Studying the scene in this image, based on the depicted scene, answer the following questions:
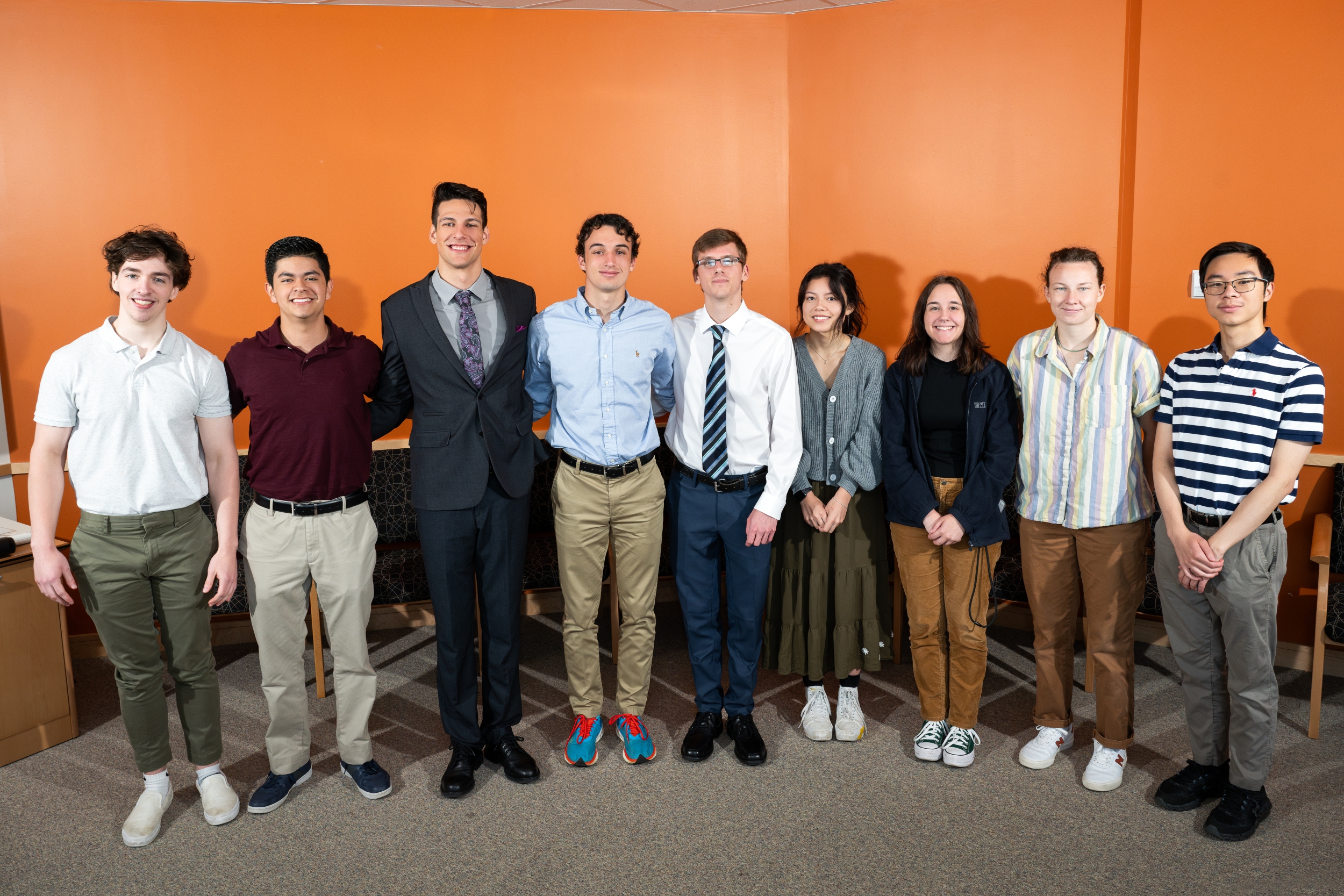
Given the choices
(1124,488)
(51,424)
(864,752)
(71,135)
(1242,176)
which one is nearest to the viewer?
(51,424)

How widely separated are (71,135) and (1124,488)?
4.51 metres

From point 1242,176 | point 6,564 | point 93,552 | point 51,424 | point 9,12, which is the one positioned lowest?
point 6,564

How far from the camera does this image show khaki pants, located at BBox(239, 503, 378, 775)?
2.80 metres

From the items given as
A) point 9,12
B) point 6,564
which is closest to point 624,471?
point 6,564

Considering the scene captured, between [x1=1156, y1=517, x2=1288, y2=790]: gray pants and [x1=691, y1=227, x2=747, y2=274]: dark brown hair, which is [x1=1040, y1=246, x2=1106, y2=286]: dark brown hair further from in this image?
[x1=691, y1=227, x2=747, y2=274]: dark brown hair

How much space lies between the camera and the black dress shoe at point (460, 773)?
116 inches

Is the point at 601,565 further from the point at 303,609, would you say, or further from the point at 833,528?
the point at 303,609

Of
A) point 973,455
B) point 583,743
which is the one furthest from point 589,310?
point 583,743

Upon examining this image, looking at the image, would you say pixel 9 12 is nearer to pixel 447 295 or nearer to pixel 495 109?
pixel 495 109

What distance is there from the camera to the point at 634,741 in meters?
3.16

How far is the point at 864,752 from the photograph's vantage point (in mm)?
3225

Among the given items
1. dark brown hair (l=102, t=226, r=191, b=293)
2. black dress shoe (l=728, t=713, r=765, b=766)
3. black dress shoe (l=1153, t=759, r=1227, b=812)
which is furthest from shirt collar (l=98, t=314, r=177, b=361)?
black dress shoe (l=1153, t=759, r=1227, b=812)

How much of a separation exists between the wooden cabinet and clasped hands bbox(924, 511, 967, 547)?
3.17 meters

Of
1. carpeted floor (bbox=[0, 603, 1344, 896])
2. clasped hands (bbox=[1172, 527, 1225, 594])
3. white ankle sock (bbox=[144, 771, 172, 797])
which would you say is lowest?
carpeted floor (bbox=[0, 603, 1344, 896])
